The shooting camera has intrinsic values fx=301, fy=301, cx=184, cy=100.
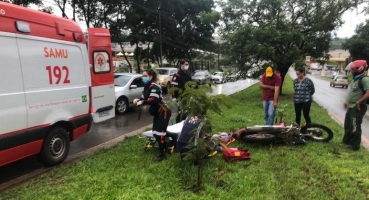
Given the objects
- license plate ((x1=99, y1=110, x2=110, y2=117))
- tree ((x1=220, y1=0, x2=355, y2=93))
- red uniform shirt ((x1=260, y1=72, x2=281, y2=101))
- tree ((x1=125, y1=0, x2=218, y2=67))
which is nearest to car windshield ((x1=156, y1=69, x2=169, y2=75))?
tree ((x1=220, y1=0, x2=355, y2=93))

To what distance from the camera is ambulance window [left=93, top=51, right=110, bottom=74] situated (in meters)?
7.21

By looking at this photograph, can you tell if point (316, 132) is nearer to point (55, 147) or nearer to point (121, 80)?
point (55, 147)

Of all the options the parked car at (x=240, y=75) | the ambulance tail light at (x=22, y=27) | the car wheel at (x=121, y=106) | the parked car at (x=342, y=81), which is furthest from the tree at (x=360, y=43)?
the ambulance tail light at (x=22, y=27)

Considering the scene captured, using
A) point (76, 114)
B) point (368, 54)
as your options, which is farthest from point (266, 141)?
point (368, 54)

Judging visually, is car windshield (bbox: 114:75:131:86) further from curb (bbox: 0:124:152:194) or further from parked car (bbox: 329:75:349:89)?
parked car (bbox: 329:75:349:89)

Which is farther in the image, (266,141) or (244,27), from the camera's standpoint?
(244,27)

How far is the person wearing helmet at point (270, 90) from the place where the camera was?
6486mm

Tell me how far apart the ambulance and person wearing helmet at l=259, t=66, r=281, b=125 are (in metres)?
3.74

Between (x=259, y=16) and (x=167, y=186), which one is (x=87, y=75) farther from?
(x=259, y=16)

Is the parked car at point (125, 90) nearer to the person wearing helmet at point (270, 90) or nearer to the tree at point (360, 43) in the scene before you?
the person wearing helmet at point (270, 90)

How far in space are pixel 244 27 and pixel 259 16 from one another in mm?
1774

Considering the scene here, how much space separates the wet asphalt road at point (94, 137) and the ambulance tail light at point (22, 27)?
2187 millimetres

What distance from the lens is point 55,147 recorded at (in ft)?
16.7

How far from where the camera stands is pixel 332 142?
616cm
